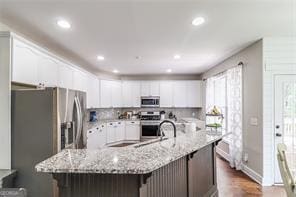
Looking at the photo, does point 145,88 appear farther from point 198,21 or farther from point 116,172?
point 116,172

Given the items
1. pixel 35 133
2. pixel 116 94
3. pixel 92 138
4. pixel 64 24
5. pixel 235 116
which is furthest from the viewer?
pixel 116 94

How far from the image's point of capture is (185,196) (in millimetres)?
2684

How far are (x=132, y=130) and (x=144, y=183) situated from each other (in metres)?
7.04

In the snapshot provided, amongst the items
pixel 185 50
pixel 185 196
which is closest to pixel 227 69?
pixel 185 50

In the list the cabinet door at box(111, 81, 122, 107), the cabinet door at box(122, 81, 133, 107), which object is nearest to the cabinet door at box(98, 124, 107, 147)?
the cabinet door at box(111, 81, 122, 107)

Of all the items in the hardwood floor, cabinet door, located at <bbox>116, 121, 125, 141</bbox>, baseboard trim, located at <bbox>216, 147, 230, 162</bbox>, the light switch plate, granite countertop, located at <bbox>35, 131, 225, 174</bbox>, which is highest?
the light switch plate

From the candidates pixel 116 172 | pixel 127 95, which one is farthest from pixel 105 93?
pixel 116 172

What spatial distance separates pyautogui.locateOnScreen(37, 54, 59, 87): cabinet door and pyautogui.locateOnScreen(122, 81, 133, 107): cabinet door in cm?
471

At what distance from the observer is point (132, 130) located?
28.9 feet

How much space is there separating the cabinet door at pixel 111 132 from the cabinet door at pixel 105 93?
2.37 ft

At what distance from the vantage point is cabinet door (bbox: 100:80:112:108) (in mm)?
8141

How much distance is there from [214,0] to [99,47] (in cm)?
280

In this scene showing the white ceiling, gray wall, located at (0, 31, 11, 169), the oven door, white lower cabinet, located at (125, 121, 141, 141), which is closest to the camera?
the white ceiling

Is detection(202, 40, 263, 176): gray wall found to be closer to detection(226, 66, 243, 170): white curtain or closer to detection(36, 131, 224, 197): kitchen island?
detection(226, 66, 243, 170): white curtain
